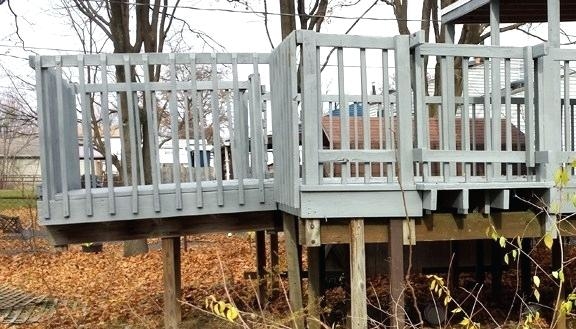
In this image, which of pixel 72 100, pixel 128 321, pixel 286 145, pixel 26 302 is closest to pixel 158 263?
pixel 26 302

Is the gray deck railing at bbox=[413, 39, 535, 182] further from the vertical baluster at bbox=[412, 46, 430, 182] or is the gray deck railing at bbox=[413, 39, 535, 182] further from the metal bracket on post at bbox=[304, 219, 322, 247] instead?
the metal bracket on post at bbox=[304, 219, 322, 247]

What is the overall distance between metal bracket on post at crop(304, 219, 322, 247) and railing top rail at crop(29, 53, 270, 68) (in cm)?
164

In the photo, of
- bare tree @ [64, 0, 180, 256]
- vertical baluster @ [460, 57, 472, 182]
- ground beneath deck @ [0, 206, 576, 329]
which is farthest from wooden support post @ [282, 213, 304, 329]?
bare tree @ [64, 0, 180, 256]

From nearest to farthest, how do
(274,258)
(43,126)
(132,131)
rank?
(43,126) → (132,131) → (274,258)

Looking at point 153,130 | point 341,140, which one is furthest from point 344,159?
point 153,130

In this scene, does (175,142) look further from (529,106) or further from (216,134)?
(529,106)

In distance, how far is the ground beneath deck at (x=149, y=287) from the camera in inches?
267

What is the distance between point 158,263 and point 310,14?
8.10 meters

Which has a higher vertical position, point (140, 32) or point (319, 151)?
point (140, 32)

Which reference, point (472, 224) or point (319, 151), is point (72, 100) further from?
point (472, 224)

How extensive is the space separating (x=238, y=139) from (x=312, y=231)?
142 cm

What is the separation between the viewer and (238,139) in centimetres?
529

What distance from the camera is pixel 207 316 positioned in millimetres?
6977

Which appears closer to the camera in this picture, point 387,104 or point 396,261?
point 387,104
